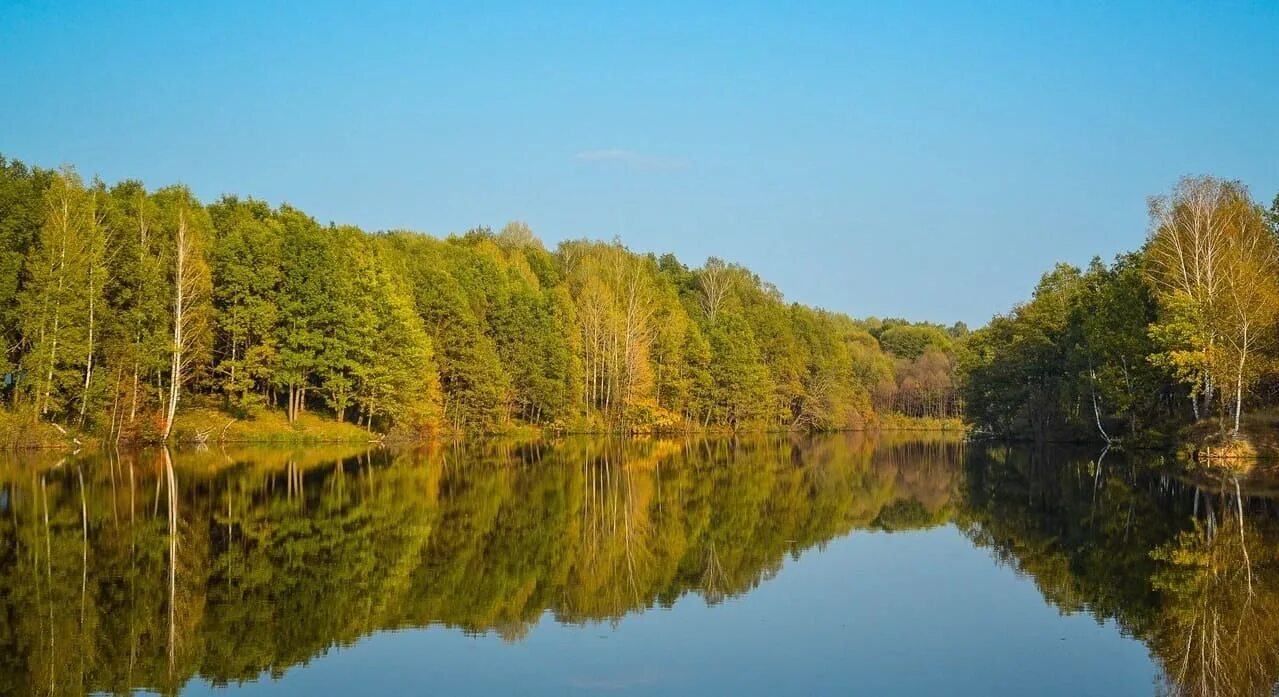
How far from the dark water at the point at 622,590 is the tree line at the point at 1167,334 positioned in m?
14.9

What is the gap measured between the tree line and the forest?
101 feet

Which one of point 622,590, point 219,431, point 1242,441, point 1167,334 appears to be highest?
point 1167,334

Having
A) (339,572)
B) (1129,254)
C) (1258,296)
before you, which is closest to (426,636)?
(339,572)

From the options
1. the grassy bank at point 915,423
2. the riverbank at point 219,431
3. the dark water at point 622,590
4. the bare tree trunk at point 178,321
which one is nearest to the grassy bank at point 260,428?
the riverbank at point 219,431

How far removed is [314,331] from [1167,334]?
44.1 m

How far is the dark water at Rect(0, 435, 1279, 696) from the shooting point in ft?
38.6

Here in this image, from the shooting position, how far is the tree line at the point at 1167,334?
4644cm

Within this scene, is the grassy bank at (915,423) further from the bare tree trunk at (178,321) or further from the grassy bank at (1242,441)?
the bare tree trunk at (178,321)

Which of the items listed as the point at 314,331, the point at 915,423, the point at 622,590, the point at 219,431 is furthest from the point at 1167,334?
the point at 915,423

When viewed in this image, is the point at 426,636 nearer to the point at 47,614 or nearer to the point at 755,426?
the point at 47,614

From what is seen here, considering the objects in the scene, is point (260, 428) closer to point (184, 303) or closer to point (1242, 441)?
point (184, 303)

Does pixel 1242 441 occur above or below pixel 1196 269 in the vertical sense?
below

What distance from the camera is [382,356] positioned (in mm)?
60781

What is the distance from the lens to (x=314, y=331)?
59.6 metres
